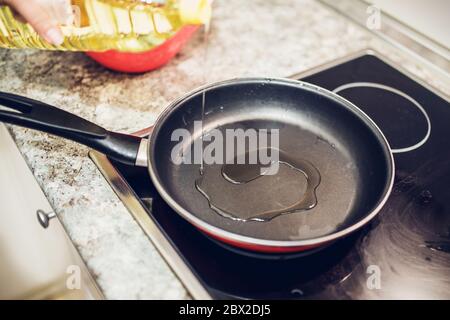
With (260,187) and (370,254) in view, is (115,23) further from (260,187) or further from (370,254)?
(370,254)

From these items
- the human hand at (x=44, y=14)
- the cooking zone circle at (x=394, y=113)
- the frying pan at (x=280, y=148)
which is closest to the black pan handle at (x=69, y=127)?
the frying pan at (x=280, y=148)

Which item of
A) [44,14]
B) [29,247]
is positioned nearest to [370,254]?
[44,14]

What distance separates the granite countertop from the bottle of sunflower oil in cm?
8

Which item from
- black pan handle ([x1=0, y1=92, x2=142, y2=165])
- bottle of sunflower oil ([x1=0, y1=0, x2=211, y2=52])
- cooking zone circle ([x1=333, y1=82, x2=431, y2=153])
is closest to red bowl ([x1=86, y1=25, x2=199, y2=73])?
bottle of sunflower oil ([x1=0, y1=0, x2=211, y2=52])

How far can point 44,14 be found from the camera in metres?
0.59

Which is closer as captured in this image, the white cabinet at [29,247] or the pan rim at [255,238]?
the pan rim at [255,238]

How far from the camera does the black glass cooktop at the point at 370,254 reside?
1.61 feet

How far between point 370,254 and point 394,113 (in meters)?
0.30

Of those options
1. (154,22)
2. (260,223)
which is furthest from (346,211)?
(154,22)

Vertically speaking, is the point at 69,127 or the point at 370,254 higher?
the point at 69,127

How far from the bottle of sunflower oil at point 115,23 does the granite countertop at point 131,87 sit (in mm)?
81

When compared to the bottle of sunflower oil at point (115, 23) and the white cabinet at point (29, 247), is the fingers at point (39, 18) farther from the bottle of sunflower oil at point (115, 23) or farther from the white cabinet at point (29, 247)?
the white cabinet at point (29, 247)

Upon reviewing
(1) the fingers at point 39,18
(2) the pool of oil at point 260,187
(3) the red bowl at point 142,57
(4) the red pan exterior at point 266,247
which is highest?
(3) the red bowl at point 142,57
